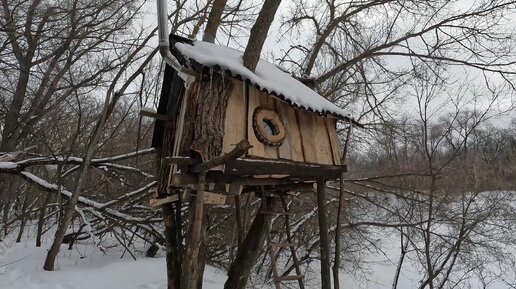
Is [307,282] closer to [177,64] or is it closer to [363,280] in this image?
[363,280]

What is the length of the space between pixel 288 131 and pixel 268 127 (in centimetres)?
27

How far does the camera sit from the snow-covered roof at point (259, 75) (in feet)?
12.6

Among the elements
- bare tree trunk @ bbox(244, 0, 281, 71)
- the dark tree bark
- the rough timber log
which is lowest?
the dark tree bark

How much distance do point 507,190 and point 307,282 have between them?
6.14 m

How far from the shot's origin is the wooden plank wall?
13.0 ft

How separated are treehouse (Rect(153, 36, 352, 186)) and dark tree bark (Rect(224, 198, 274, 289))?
1.26 meters

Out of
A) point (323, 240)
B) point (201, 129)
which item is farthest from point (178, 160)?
point (323, 240)

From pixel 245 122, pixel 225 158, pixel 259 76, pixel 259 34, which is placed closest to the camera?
pixel 225 158

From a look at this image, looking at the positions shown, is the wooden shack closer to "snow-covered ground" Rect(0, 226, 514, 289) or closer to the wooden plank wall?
the wooden plank wall

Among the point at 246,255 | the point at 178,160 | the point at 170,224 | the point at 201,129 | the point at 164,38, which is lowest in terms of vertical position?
the point at 246,255

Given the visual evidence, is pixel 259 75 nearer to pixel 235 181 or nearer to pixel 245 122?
pixel 245 122

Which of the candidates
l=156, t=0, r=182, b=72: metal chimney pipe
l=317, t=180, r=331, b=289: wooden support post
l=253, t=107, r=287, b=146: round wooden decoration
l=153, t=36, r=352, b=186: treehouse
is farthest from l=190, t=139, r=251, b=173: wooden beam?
l=317, t=180, r=331, b=289: wooden support post

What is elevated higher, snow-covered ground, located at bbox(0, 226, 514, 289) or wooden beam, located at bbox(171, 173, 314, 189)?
wooden beam, located at bbox(171, 173, 314, 189)

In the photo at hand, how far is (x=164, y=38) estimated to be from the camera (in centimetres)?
413
